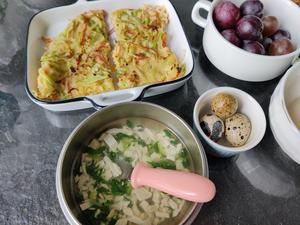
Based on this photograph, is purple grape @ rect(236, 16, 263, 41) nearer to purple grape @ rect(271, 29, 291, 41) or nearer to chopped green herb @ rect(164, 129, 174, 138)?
purple grape @ rect(271, 29, 291, 41)

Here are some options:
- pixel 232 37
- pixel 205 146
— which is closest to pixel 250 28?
pixel 232 37

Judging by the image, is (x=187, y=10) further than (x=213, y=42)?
Yes


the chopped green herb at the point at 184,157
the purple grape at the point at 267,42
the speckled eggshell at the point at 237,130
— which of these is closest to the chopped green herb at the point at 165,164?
the chopped green herb at the point at 184,157

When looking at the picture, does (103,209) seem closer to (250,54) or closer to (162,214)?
(162,214)

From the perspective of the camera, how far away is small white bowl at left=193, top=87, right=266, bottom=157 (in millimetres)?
627

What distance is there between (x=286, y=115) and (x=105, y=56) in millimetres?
418

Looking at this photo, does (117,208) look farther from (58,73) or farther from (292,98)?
(292,98)

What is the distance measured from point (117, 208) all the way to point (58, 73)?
33 cm

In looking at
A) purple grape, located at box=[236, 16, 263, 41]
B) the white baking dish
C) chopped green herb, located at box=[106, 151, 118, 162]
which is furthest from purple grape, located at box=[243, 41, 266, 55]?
chopped green herb, located at box=[106, 151, 118, 162]

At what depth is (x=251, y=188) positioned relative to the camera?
0.69m

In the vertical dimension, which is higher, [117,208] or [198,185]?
[198,185]

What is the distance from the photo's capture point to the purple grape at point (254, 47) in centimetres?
69

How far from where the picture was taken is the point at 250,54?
0.68 meters

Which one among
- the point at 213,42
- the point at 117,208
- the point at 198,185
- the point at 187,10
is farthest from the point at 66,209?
the point at 187,10
